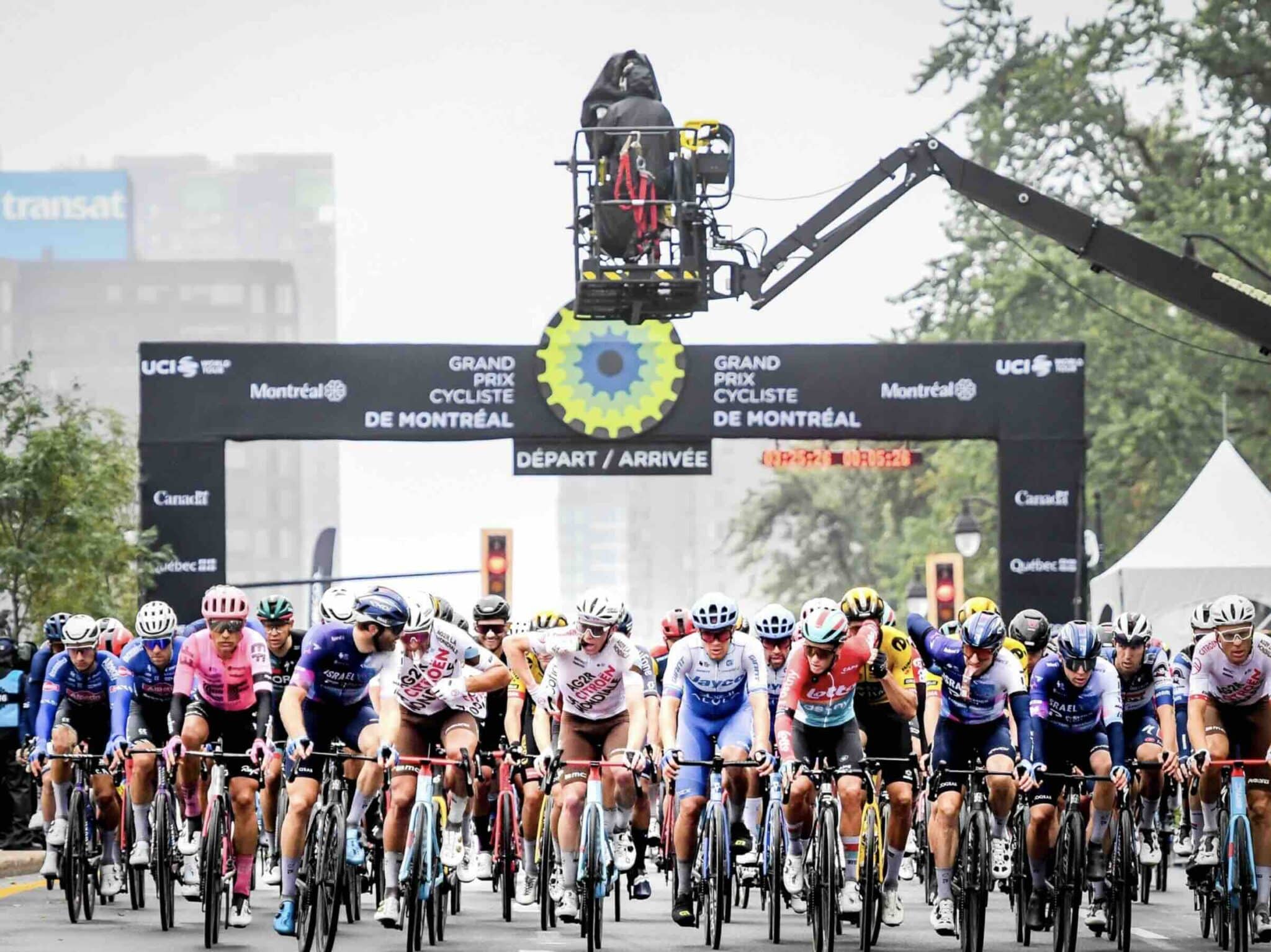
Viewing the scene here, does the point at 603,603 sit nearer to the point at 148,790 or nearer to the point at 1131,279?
the point at 148,790

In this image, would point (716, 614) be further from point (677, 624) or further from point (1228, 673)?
point (677, 624)

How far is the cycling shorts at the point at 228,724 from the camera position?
1402 cm

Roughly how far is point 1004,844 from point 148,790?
4.89 meters

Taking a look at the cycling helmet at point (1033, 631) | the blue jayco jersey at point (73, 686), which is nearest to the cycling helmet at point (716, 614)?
the cycling helmet at point (1033, 631)

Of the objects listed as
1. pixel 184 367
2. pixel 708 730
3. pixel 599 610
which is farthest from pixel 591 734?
pixel 184 367

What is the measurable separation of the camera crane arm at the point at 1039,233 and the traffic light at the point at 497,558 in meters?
9.82

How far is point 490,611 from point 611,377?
32.5 ft

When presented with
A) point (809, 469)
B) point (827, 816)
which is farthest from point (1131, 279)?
point (809, 469)

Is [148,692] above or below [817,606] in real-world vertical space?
below

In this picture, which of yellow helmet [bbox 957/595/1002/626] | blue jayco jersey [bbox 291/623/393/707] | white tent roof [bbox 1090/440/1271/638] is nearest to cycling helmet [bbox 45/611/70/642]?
blue jayco jersey [bbox 291/623/393/707]

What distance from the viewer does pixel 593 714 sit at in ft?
47.9

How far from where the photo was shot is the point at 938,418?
2702 centimetres

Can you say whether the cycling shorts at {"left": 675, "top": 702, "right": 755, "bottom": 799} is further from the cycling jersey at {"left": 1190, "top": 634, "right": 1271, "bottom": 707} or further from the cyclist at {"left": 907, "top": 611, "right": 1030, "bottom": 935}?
the cycling jersey at {"left": 1190, "top": 634, "right": 1271, "bottom": 707}

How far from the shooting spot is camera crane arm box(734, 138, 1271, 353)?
22312mm
